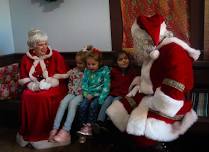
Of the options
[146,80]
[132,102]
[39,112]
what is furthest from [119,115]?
[39,112]

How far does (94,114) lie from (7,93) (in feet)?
3.47

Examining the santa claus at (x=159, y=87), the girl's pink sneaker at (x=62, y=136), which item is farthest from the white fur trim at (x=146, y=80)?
the girl's pink sneaker at (x=62, y=136)

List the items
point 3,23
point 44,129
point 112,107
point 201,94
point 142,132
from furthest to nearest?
point 3,23 → point 44,129 → point 201,94 → point 112,107 → point 142,132

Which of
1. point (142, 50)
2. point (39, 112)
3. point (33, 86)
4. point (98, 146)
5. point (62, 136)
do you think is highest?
point (142, 50)

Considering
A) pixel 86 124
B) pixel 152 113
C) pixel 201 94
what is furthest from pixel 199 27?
pixel 86 124

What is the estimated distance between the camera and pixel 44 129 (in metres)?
3.00

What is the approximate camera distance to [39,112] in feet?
9.70

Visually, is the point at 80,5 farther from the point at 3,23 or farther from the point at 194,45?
the point at 194,45

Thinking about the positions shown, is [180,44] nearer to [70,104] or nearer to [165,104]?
[165,104]

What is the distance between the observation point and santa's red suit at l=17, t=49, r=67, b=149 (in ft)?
9.74

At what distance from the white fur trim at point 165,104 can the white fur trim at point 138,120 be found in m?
0.09

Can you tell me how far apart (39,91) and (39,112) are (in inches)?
8.1

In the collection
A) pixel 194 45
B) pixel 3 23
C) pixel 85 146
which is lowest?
pixel 85 146

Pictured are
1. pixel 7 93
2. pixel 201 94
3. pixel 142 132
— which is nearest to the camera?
pixel 142 132
